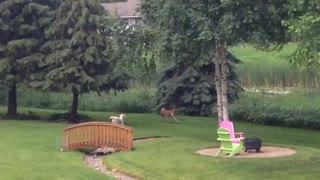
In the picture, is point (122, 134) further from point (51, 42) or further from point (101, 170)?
point (51, 42)

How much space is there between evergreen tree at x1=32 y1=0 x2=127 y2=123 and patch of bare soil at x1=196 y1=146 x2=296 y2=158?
11107 millimetres

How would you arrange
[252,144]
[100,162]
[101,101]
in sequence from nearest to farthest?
1. [100,162]
2. [252,144]
3. [101,101]

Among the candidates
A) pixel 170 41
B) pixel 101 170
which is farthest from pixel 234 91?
pixel 101 170

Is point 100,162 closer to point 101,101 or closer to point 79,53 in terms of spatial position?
point 79,53

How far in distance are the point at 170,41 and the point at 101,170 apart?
19.7 feet

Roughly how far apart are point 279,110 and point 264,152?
18.0 metres

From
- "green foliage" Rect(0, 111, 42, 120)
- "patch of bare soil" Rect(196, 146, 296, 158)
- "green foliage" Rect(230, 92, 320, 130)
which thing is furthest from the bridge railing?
"green foliage" Rect(230, 92, 320, 130)

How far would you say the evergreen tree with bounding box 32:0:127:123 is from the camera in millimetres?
32844

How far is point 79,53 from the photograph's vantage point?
109 feet

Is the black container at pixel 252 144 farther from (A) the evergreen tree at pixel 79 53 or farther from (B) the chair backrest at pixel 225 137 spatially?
(A) the evergreen tree at pixel 79 53

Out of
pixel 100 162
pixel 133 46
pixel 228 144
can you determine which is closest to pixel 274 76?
pixel 133 46

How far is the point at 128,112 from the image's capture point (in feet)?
147

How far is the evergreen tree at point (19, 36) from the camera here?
111 feet

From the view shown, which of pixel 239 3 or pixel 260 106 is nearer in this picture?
pixel 239 3
